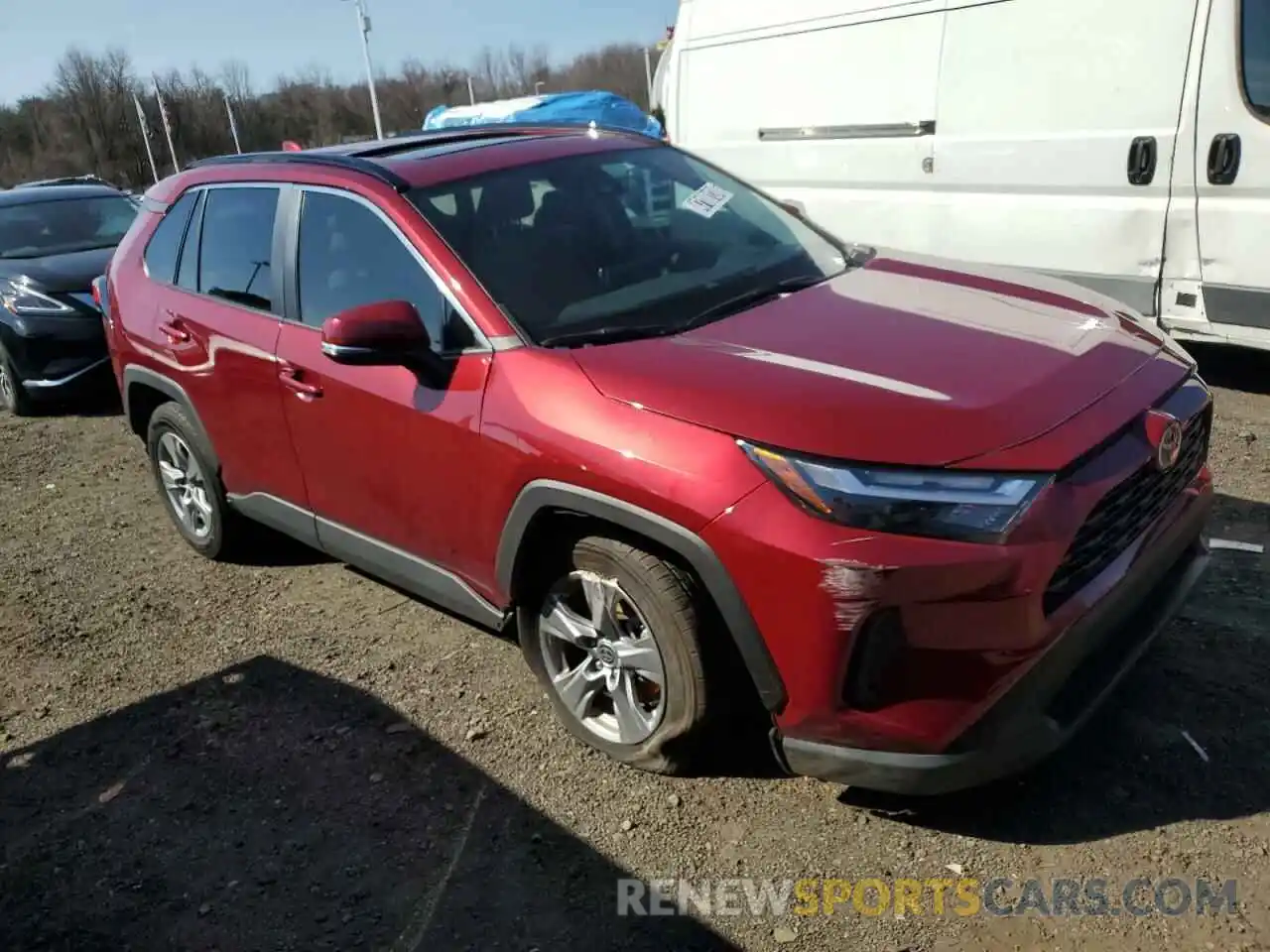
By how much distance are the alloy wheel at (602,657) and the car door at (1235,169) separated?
4.20 m

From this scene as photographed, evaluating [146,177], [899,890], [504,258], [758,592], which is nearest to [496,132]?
[504,258]

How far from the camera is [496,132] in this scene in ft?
13.4

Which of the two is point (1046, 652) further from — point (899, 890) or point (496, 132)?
point (496, 132)

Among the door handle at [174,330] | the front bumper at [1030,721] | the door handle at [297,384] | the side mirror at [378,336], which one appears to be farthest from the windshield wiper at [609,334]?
the door handle at [174,330]

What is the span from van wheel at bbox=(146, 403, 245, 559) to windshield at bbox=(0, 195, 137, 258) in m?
4.64

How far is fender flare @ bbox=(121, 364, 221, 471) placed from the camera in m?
4.41

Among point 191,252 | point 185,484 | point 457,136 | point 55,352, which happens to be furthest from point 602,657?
point 55,352

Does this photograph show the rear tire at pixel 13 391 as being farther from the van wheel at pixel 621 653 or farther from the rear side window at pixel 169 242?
the van wheel at pixel 621 653

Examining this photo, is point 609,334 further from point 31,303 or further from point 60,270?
point 60,270

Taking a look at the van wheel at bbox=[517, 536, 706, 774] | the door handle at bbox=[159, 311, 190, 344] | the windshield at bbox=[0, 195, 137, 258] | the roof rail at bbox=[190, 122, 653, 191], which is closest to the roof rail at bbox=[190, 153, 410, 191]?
the roof rail at bbox=[190, 122, 653, 191]

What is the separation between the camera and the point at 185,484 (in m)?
4.94

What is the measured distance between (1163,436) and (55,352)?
7.77 m

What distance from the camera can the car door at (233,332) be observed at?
12.8 feet

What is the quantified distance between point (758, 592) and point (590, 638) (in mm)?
738
